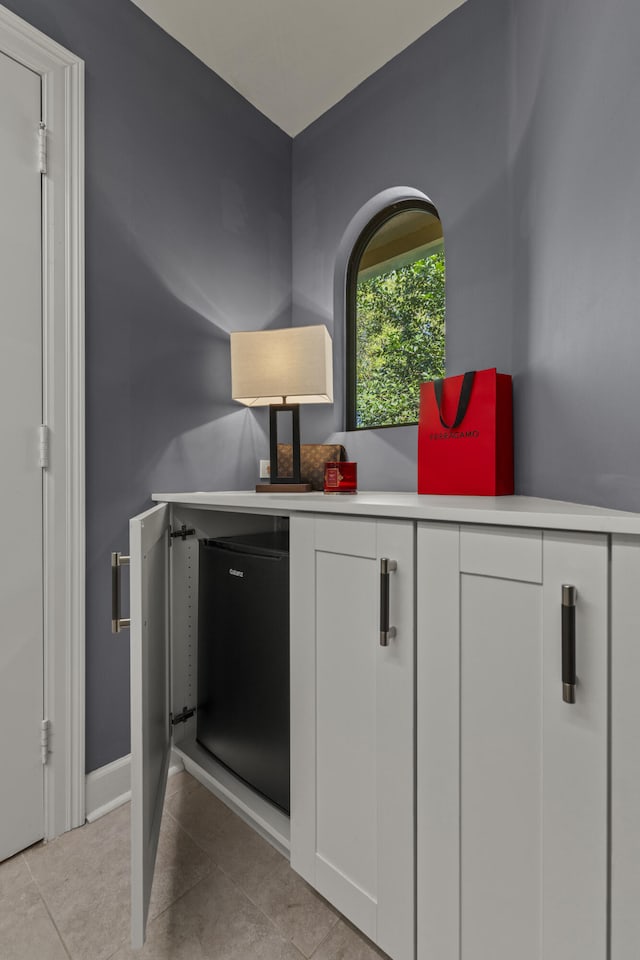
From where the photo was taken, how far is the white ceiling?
5.31 feet

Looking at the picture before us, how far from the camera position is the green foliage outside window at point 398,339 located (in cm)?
185

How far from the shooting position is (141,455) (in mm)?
1600

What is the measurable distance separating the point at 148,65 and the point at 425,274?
1247mm

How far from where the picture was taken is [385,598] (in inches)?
34.5

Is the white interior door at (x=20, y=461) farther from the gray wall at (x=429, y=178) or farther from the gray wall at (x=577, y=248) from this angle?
the gray wall at (x=577, y=248)

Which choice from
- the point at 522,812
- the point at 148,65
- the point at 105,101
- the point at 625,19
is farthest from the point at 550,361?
the point at 148,65

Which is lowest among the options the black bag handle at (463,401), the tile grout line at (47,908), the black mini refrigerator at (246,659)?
the tile grout line at (47,908)

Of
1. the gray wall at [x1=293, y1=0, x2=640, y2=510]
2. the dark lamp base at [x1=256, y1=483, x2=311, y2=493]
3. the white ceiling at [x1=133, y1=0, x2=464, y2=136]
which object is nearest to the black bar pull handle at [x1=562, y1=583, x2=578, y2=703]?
the gray wall at [x1=293, y1=0, x2=640, y2=510]

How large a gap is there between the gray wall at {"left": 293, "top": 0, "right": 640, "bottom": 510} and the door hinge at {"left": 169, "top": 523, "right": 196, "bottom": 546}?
73 centimetres

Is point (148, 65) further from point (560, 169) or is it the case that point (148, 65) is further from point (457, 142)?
point (560, 169)

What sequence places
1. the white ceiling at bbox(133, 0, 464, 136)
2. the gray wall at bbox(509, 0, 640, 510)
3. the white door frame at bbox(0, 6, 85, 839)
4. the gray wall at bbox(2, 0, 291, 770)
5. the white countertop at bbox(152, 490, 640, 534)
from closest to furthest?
1. the white countertop at bbox(152, 490, 640, 534)
2. the gray wall at bbox(509, 0, 640, 510)
3. the white door frame at bbox(0, 6, 85, 839)
4. the gray wall at bbox(2, 0, 291, 770)
5. the white ceiling at bbox(133, 0, 464, 136)

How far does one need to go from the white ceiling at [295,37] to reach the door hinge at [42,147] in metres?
0.69

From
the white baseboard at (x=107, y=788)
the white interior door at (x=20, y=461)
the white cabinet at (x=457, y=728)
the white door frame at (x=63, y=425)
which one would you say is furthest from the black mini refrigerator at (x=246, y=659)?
the white interior door at (x=20, y=461)

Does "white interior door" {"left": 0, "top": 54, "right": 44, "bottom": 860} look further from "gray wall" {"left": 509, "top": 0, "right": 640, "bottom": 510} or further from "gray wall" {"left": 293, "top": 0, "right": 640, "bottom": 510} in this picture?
"gray wall" {"left": 509, "top": 0, "right": 640, "bottom": 510}
